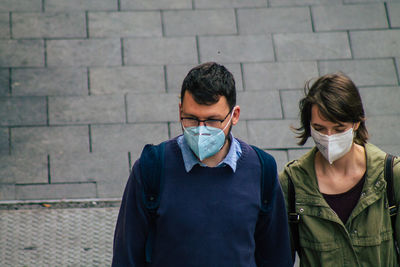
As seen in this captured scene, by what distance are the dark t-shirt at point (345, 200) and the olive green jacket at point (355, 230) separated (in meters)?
0.03

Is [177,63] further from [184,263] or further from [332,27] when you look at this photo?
[184,263]

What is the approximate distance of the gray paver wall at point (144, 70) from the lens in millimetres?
5820

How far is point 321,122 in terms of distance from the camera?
334cm

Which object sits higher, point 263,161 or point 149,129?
point 149,129

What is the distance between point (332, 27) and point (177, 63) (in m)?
1.74

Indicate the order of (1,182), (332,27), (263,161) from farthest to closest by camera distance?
1. (332,27)
2. (1,182)
3. (263,161)

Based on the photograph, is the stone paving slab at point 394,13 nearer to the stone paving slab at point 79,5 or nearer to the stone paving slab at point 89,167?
the stone paving slab at point 79,5

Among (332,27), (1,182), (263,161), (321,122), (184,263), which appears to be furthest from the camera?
(332,27)

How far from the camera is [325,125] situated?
11.0 ft

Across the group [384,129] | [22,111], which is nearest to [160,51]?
[22,111]

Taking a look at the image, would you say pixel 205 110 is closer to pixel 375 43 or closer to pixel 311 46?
pixel 311 46

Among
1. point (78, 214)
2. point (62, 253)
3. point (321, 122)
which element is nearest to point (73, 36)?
point (78, 214)

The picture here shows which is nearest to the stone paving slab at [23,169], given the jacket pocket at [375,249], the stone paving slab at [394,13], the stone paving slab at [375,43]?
the jacket pocket at [375,249]

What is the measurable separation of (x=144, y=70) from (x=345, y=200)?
3.38 meters
